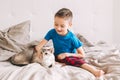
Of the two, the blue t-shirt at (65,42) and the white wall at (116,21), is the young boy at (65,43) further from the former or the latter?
the white wall at (116,21)

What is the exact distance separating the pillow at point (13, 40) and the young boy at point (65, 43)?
8.7 inches

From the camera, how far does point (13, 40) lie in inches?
73.1

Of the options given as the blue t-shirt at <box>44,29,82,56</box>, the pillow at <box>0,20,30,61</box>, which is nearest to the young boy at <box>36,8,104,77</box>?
the blue t-shirt at <box>44,29,82,56</box>

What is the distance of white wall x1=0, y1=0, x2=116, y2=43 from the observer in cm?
221

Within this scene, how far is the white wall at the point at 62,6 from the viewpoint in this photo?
7.25 feet

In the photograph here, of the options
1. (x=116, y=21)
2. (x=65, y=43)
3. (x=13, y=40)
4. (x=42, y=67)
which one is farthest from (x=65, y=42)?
(x=116, y=21)

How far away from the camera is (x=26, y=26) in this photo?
78.9 inches

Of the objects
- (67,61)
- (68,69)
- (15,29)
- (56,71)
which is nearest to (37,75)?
(56,71)

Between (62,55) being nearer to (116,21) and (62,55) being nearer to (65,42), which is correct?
(65,42)

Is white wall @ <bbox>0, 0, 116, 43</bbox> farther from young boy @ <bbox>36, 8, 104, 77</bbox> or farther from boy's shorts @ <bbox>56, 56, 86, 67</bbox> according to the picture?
boy's shorts @ <bbox>56, 56, 86, 67</bbox>

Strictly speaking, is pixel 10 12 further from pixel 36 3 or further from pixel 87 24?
pixel 87 24

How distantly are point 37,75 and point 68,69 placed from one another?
237mm

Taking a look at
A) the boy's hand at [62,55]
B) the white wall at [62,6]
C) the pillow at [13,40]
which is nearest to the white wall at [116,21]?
the white wall at [62,6]

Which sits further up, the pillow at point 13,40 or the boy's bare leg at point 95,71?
the pillow at point 13,40
